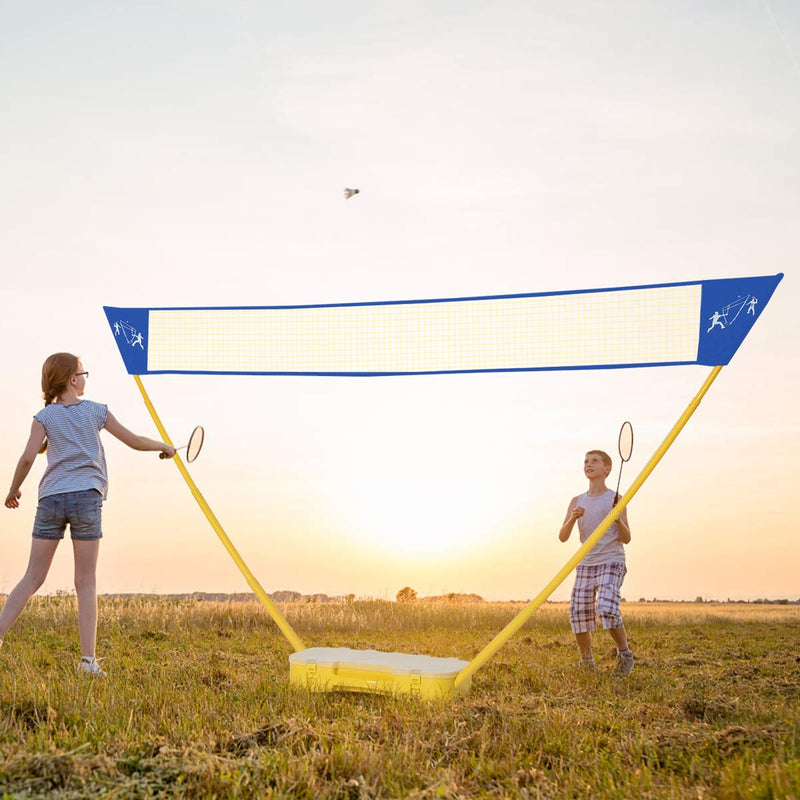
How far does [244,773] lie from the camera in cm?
334

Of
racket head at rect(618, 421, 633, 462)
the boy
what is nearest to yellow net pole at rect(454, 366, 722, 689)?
racket head at rect(618, 421, 633, 462)

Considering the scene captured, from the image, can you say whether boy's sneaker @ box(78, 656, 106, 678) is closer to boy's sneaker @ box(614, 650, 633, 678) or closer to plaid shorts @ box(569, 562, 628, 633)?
plaid shorts @ box(569, 562, 628, 633)

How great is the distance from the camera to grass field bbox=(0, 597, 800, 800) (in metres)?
3.32

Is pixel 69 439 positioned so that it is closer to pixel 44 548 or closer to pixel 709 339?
pixel 44 548

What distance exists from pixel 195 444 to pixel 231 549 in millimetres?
818

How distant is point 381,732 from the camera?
164 inches

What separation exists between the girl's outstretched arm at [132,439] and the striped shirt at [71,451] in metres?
0.14

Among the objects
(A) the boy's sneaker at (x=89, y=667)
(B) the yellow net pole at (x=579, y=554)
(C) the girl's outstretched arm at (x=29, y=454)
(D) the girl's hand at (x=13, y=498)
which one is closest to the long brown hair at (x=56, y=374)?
(C) the girl's outstretched arm at (x=29, y=454)

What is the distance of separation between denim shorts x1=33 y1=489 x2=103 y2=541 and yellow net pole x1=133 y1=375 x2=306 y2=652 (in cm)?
71

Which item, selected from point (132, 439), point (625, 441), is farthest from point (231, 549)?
point (625, 441)

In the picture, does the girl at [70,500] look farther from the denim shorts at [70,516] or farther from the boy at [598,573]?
the boy at [598,573]

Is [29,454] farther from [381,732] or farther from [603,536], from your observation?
[603,536]

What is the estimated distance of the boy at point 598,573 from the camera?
7.07 meters

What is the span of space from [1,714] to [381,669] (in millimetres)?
2145
